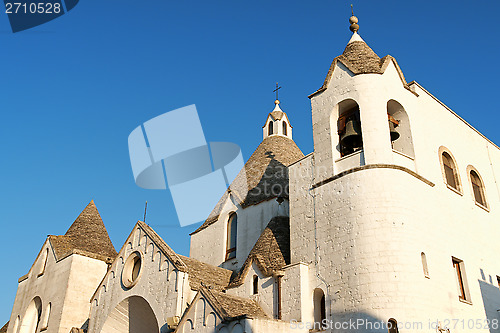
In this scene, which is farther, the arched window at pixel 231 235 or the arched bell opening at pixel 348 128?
the arched window at pixel 231 235

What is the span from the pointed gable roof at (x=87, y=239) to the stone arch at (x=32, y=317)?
3295mm

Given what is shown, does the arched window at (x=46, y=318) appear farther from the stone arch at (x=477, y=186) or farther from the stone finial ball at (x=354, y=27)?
the stone arch at (x=477, y=186)

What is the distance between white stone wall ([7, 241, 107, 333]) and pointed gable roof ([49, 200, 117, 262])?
0.46 metres

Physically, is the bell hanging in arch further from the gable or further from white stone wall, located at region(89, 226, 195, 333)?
white stone wall, located at region(89, 226, 195, 333)

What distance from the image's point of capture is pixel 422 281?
16656mm

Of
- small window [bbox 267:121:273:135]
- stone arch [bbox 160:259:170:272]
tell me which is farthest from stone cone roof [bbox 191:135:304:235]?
stone arch [bbox 160:259:170:272]

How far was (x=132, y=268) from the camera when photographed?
23297mm

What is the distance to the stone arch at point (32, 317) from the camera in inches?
1109

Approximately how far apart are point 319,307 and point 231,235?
975 cm

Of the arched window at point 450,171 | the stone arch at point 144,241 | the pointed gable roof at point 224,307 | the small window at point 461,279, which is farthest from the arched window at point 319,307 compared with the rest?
the stone arch at point 144,241

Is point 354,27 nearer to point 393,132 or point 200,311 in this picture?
point 393,132

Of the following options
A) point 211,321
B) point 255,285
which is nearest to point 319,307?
point 255,285

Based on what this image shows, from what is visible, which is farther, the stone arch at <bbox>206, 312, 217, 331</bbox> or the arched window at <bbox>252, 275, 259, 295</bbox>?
the arched window at <bbox>252, 275, 259, 295</bbox>

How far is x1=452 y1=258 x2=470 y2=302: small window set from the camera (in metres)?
18.9
